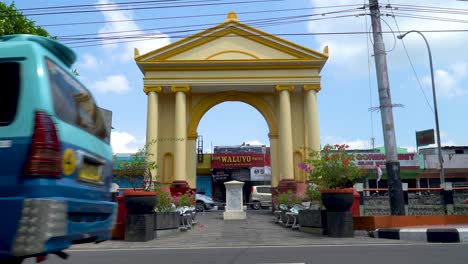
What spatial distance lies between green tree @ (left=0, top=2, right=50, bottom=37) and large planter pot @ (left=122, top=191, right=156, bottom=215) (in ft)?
30.9

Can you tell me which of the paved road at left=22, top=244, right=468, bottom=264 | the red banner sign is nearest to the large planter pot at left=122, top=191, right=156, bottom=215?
the paved road at left=22, top=244, right=468, bottom=264

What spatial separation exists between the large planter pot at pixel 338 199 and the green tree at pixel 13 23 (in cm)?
1310

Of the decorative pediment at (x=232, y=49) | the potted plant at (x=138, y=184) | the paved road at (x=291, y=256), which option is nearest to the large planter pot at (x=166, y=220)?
the potted plant at (x=138, y=184)

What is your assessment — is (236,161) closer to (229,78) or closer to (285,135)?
(285,135)

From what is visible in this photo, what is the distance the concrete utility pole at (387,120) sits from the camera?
1176 cm

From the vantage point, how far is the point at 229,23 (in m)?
27.0

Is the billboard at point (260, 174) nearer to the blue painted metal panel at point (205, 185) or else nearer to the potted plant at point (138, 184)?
the blue painted metal panel at point (205, 185)

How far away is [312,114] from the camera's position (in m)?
26.2

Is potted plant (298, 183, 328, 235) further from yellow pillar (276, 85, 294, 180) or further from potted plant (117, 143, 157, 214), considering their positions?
yellow pillar (276, 85, 294, 180)

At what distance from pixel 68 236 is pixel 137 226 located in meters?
7.39

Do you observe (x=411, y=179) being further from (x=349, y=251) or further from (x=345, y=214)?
(x=349, y=251)

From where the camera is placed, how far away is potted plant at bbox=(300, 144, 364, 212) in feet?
34.6

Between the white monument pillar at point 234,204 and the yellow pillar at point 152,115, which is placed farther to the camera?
the yellow pillar at point 152,115

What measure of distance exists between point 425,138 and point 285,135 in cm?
2039
